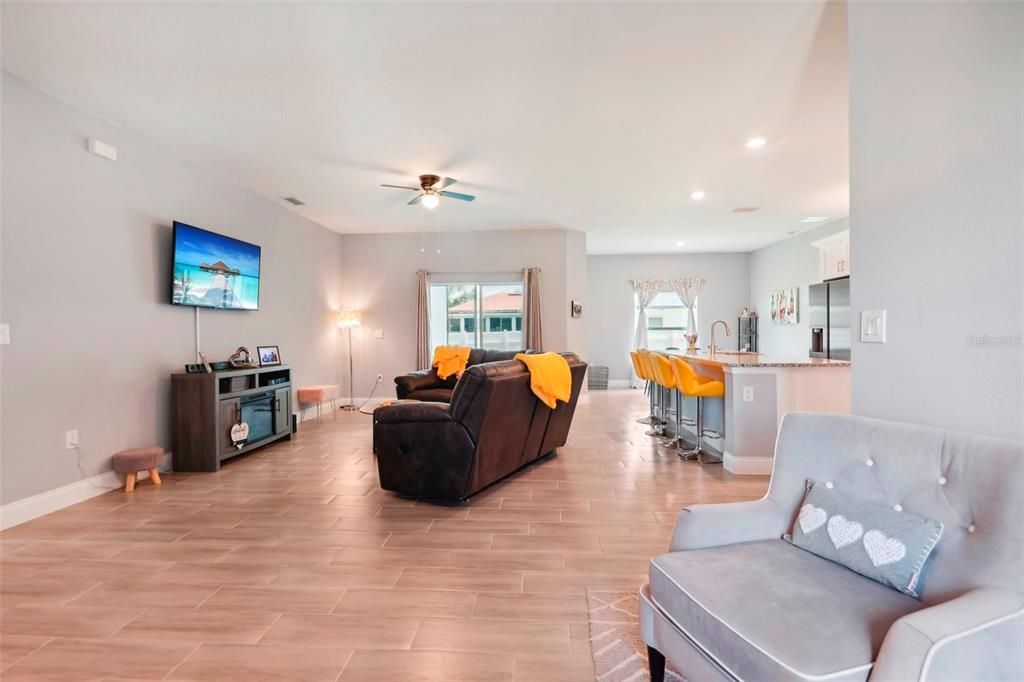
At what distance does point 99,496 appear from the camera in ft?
11.6

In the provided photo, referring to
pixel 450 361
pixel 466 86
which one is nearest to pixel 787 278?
pixel 450 361

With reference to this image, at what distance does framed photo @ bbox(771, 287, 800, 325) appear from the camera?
27.2 ft

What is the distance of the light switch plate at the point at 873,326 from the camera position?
183 centimetres

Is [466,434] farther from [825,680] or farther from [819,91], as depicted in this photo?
[819,91]

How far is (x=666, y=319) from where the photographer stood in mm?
10430

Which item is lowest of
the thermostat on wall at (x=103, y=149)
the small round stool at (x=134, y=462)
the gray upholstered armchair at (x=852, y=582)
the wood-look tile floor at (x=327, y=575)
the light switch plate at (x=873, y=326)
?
the wood-look tile floor at (x=327, y=575)

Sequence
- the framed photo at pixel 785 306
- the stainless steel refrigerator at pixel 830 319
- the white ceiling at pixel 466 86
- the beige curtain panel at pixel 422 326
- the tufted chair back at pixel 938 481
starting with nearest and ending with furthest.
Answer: the tufted chair back at pixel 938 481
the white ceiling at pixel 466 86
the stainless steel refrigerator at pixel 830 319
the beige curtain panel at pixel 422 326
the framed photo at pixel 785 306

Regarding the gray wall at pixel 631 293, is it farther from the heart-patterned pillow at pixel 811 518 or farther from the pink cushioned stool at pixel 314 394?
the heart-patterned pillow at pixel 811 518

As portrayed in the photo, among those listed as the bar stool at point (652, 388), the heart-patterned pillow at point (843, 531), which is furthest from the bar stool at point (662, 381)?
the heart-patterned pillow at point (843, 531)

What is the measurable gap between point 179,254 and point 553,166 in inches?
→ 138

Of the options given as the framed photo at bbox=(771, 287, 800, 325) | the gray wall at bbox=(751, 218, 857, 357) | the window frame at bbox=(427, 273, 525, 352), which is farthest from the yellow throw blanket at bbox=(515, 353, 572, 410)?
the framed photo at bbox=(771, 287, 800, 325)

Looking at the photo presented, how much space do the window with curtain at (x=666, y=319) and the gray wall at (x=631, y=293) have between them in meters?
0.35

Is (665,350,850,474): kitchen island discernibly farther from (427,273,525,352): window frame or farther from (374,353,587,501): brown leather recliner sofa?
(427,273,525,352): window frame

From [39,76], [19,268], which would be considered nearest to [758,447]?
[19,268]
